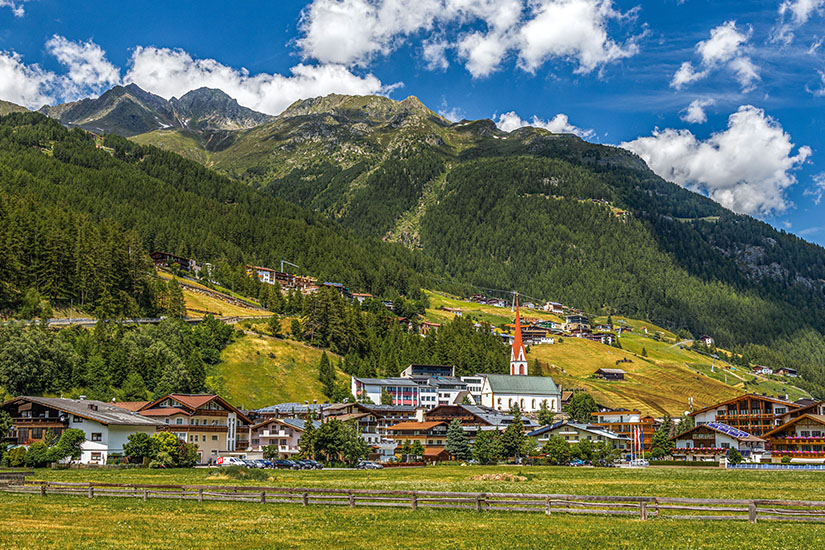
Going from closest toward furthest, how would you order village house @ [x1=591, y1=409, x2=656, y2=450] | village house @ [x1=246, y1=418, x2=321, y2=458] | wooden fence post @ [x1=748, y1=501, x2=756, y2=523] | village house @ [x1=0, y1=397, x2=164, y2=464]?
wooden fence post @ [x1=748, y1=501, x2=756, y2=523]
village house @ [x1=0, y1=397, x2=164, y2=464]
village house @ [x1=246, y1=418, x2=321, y2=458]
village house @ [x1=591, y1=409, x2=656, y2=450]

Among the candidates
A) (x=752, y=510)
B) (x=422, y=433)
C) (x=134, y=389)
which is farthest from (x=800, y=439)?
(x=134, y=389)

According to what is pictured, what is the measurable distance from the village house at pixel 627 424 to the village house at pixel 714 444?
15.9m

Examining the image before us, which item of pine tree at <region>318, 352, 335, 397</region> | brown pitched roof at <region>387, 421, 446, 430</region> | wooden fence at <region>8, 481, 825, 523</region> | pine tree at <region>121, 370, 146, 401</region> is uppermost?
pine tree at <region>318, 352, 335, 397</region>

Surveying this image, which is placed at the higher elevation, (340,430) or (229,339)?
(229,339)

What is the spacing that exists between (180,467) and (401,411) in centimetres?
6969

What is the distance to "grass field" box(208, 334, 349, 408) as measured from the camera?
143750 millimetres

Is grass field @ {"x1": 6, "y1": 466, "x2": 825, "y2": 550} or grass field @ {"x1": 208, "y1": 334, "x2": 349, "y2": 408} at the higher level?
grass field @ {"x1": 208, "y1": 334, "x2": 349, "y2": 408}

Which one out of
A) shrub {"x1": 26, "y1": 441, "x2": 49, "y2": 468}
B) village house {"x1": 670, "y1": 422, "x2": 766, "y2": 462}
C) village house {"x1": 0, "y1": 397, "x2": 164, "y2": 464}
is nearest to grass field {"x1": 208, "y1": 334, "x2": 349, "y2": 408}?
village house {"x1": 0, "y1": 397, "x2": 164, "y2": 464}

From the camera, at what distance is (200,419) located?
106 meters

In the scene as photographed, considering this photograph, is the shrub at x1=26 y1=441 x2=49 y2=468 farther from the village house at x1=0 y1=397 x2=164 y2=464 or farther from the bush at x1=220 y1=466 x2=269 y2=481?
the bush at x1=220 y1=466 x2=269 y2=481

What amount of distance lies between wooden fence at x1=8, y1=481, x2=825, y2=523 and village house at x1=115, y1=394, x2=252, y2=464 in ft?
169

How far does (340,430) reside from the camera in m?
102

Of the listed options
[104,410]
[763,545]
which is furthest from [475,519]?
[104,410]

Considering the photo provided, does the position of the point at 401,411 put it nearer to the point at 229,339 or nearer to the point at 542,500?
the point at 229,339
